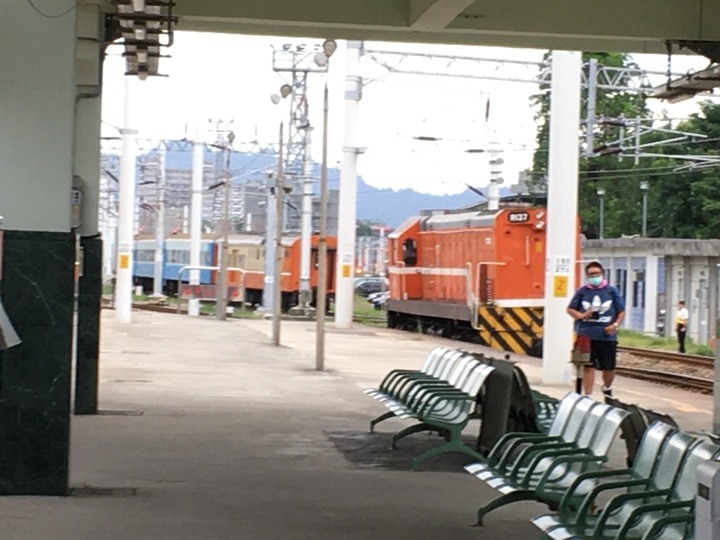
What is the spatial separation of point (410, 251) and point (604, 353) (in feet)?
83.1

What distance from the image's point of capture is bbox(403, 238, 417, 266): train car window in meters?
44.0

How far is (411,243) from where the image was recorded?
4416cm

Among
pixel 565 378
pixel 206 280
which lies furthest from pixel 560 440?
pixel 206 280

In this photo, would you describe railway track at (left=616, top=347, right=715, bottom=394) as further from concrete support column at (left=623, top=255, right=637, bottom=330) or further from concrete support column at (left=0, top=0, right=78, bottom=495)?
concrete support column at (left=0, top=0, right=78, bottom=495)

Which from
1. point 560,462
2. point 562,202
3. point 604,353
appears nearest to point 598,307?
point 604,353

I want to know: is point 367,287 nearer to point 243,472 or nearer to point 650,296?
point 650,296

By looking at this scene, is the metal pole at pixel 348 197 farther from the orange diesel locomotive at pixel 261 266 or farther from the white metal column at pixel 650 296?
the white metal column at pixel 650 296

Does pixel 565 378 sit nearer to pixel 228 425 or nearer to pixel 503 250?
pixel 228 425

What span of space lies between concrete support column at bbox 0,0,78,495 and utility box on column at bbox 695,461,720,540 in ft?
21.2

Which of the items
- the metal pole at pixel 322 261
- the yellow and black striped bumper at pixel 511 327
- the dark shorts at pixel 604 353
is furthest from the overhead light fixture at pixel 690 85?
the yellow and black striped bumper at pixel 511 327

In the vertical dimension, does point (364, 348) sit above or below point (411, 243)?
below

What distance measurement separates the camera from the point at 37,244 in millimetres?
11031

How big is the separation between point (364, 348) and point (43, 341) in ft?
77.8

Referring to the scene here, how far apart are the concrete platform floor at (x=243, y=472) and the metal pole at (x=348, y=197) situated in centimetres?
1907
